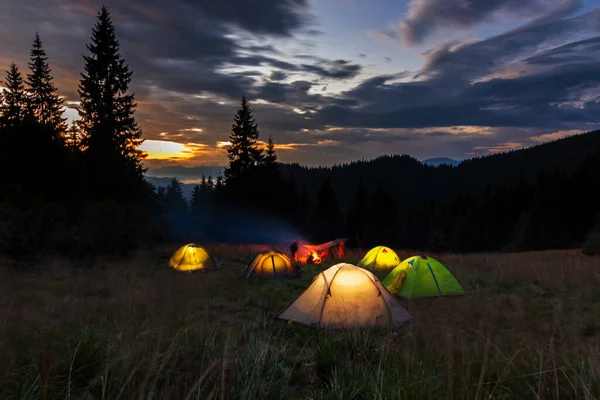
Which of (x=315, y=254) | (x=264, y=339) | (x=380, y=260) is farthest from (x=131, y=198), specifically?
(x=264, y=339)

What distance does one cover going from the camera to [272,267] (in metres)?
15.7

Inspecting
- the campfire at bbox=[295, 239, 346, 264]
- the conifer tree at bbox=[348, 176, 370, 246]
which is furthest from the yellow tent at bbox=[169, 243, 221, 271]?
the conifer tree at bbox=[348, 176, 370, 246]

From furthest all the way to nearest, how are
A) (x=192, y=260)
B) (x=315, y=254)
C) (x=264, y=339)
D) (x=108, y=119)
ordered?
(x=108, y=119), (x=315, y=254), (x=192, y=260), (x=264, y=339)

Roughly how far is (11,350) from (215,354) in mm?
1699

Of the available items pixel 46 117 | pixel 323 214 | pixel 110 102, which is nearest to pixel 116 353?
pixel 110 102

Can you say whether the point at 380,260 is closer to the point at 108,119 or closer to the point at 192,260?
the point at 192,260

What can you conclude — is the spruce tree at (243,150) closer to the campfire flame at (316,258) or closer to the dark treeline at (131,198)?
the dark treeline at (131,198)

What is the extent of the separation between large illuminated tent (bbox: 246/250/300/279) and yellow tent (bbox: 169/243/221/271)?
3.30 m

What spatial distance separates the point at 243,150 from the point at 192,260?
33.5m

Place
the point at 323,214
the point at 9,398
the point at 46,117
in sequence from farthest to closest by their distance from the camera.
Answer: the point at 323,214
the point at 46,117
the point at 9,398

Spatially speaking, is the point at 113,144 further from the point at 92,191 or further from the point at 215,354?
the point at 215,354

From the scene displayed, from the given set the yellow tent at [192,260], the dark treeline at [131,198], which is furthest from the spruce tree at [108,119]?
the yellow tent at [192,260]

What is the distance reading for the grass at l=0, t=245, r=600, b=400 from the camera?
2551 mm

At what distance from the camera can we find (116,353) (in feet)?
10.4
